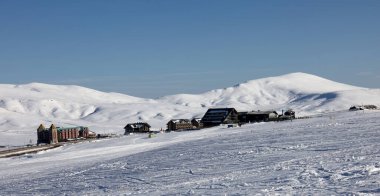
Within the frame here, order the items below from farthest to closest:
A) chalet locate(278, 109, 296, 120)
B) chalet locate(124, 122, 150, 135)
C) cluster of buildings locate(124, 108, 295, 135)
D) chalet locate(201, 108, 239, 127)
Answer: chalet locate(124, 122, 150, 135), cluster of buildings locate(124, 108, 295, 135), chalet locate(201, 108, 239, 127), chalet locate(278, 109, 296, 120)

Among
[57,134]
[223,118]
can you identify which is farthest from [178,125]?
[57,134]

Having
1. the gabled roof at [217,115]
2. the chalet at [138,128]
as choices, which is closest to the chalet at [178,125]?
the gabled roof at [217,115]

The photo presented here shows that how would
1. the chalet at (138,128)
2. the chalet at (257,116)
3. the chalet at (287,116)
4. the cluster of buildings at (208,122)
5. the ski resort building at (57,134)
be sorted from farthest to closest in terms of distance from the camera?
the chalet at (138,128) < the chalet at (257,116) < the cluster of buildings at (208,122) < the chalet at (287,116) < the ski resort building at (57,134)

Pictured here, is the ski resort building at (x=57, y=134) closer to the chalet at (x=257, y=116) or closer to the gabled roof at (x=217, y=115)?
the gabled roof at (x=217, y=115)

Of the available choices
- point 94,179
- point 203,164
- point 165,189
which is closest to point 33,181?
point 94,179

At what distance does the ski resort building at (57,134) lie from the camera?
7575 cm

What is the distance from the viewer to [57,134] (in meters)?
79.3

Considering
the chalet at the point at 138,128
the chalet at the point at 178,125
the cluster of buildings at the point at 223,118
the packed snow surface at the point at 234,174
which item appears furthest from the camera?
the chalet at the point at 138,128

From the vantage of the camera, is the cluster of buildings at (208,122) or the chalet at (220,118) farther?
the chalet at (220,118)

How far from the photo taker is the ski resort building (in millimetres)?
75750

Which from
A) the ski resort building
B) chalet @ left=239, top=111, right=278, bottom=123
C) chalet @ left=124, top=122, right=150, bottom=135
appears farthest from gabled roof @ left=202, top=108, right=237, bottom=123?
the ski resort building

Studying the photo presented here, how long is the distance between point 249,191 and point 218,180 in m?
2.75

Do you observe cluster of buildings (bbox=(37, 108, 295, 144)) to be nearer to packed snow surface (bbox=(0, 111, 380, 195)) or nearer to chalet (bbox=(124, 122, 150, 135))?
chalet (bbox=(124, 122, 150, 135))

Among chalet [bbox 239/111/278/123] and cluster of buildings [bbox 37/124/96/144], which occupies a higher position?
chalet [bbox 239/111/278/123]
